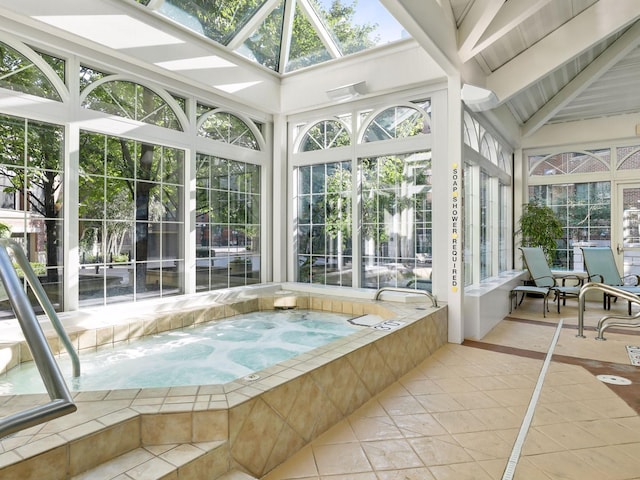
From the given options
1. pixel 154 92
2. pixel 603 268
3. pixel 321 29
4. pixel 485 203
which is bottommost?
pixel 603 268

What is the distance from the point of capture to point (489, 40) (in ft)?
13.5

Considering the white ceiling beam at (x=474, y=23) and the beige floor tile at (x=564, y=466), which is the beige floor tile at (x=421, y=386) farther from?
the white ceiling beam at (x=474, y=23)

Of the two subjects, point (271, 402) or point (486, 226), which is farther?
point (486, 226)

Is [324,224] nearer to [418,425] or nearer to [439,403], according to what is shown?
[439,403]

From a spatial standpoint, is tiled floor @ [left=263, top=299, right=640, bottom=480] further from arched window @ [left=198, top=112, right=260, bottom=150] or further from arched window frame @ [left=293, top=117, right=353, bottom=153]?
arched window @ [left=198, top=112, right=260, bottom=150]

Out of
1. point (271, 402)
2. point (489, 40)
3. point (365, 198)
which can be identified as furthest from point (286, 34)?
Result: point (271, 402)

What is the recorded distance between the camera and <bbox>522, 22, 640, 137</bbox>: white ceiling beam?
5285 mm

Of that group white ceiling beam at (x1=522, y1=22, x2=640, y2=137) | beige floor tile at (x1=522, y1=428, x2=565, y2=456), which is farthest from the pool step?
white ceiling beam at (x1=522, y1=22, x2=640, y2=137)

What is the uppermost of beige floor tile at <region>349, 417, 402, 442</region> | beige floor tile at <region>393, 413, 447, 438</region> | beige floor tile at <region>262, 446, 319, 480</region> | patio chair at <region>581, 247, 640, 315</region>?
patio chair at <region>581, 247, 640, 315</region>

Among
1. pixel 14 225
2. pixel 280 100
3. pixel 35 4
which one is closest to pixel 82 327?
pixel 14 225

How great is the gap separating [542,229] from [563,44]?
3.88 metres

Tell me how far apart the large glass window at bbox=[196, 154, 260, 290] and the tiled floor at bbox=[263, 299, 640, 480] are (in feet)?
10.5

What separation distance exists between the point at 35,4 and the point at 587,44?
18.4 feet

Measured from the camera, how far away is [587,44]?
4.46 metres
